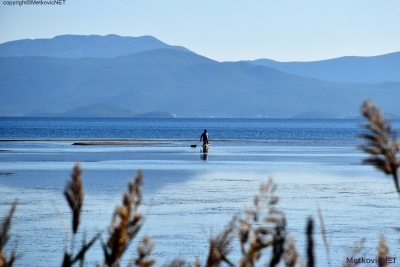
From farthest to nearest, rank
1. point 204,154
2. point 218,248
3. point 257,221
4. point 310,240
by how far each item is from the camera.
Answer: point 204,154
point 257,221
point 218,248
point 310,240

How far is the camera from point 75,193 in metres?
2.29

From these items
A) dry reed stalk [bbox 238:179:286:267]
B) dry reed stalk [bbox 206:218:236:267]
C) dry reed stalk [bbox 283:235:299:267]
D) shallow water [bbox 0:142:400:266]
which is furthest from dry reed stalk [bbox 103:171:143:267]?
shallow water [bbox 0:142:400:266]

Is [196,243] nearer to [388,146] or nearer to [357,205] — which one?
[357,205]

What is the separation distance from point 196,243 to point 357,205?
7739mm

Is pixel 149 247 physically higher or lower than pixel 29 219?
higher

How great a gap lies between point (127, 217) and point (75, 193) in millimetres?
172

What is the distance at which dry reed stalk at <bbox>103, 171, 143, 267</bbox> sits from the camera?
2270 millimetres

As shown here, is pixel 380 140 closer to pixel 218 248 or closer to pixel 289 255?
pixel 289 255

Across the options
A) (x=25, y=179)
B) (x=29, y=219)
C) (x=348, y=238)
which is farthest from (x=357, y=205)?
(x=25, y=179)

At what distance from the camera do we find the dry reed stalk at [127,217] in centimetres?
227

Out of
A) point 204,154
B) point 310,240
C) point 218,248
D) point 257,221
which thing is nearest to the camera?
point 310,240

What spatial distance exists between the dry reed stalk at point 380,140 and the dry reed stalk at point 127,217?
0.69 m

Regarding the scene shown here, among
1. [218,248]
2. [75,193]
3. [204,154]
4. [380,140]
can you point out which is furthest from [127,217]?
[204,154]

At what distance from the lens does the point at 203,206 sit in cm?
2183
